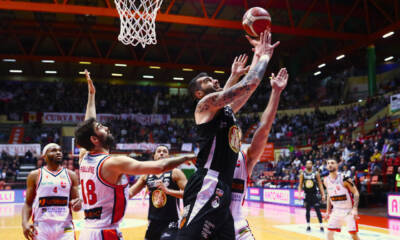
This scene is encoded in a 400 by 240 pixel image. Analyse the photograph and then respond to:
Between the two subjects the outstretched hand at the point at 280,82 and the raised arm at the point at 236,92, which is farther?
the outstretched hand at the point at 280,82

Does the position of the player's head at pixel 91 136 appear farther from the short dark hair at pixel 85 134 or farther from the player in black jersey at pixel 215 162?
the player in black jersey at pixel 215 162

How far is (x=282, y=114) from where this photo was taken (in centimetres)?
2959

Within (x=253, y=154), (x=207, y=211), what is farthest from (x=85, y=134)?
(x=253, y=154)

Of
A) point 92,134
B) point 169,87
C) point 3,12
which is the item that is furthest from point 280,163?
point 92,134

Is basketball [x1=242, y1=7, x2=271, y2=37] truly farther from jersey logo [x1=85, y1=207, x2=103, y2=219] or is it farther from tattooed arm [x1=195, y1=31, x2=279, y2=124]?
jersey logo [x1=85, y1=207, x2=103, y2=219]

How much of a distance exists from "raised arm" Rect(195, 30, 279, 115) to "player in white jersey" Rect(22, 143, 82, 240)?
2.41 metres

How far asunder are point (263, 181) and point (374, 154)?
651 cm

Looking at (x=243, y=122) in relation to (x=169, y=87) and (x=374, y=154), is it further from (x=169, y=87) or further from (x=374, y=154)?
(x=374, y=154)

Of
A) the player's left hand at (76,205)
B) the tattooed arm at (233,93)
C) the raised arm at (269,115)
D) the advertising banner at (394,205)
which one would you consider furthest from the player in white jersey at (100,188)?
the advertising banner at (394,205)

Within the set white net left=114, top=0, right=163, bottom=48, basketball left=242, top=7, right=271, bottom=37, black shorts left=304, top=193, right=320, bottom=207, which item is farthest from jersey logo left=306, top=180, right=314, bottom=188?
basketball left=242, top=7, right=271, bottom=37

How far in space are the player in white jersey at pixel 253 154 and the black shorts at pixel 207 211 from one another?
1.69ft

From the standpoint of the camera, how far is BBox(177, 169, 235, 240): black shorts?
2.83 m

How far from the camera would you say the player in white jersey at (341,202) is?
7.55 m

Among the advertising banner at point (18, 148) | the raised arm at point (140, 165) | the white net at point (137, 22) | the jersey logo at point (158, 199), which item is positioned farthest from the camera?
the advertising banner at point (18, 148)
